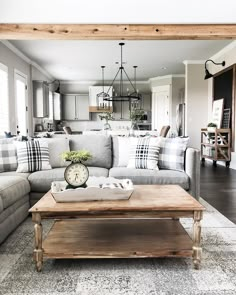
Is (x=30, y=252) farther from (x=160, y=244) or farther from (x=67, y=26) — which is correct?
(x=67, y=26)

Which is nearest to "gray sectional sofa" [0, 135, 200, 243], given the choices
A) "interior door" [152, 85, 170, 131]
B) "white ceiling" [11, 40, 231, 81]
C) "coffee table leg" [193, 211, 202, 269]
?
"coffee table leg" [193, 211, 202, 269]

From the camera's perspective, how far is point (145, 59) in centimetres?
790

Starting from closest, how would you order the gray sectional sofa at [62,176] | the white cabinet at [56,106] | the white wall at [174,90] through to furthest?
the gray sectional sofa at [62,176], the white wall at [174,90], the white cabinet at [56,106]

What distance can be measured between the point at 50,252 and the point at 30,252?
0.43 meters

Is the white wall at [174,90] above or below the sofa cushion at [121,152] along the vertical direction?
above

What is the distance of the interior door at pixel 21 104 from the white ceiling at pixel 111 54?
65 cm

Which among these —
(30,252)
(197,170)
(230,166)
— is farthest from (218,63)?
(30,252)

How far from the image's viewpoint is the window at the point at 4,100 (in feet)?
19.5

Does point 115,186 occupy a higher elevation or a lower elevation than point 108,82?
lower

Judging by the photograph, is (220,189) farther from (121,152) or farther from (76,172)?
(76,172)

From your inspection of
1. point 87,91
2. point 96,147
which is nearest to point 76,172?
point 96,147

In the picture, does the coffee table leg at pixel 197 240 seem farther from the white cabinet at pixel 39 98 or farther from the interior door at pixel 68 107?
the interior door at pixel 68 107

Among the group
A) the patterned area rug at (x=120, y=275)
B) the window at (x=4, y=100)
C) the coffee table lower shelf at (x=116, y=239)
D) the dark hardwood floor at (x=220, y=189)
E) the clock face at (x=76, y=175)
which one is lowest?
the patterned area rug at (x=120, y=275)
